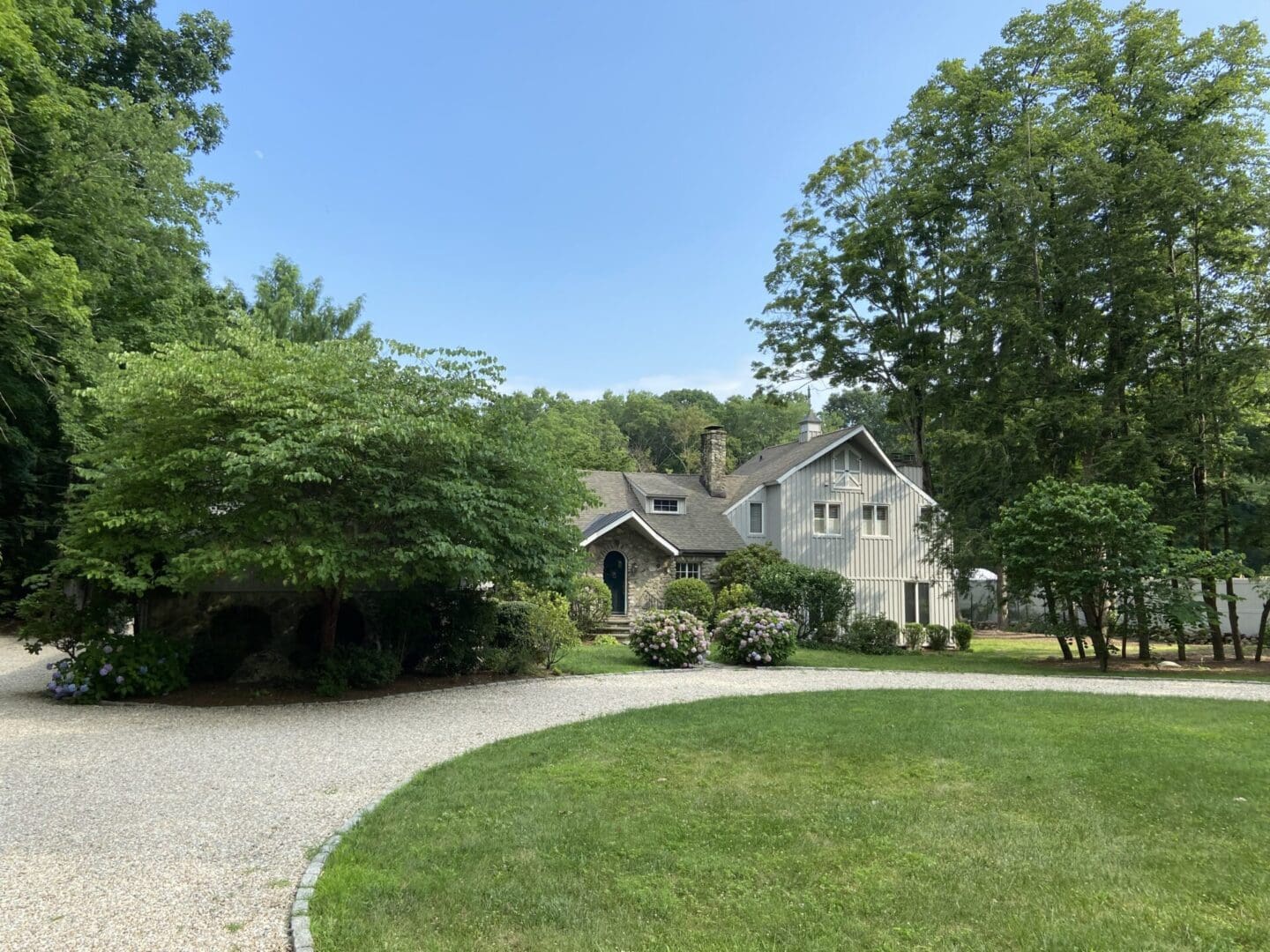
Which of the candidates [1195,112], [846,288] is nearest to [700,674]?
[1195,112]

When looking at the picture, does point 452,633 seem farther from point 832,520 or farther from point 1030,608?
point 1030,608

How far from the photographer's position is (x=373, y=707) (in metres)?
10.4

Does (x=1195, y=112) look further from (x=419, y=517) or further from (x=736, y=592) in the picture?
(x=419, y=517)

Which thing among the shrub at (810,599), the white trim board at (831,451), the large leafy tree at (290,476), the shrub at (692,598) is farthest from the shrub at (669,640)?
the white trim board at (831,451)

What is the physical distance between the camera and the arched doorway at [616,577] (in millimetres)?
23875

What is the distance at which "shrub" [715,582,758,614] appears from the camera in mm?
21734

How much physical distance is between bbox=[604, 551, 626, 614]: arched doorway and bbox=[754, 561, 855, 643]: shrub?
4376mm

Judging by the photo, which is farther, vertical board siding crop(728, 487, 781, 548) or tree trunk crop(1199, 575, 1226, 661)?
vertical board siding crop(728, 487, 781, 548)

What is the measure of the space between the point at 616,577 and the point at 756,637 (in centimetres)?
886

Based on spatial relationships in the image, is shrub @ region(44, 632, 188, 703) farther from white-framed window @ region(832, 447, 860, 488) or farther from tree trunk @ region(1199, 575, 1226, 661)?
white-framed window @ region(832, 447, 860, 488)

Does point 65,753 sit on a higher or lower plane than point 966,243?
lower

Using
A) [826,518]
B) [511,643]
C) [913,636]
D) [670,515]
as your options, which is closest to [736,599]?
[913,636]

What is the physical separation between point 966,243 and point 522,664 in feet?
63.9

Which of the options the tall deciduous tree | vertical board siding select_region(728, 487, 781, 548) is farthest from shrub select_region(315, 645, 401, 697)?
the tall deciduous tree
